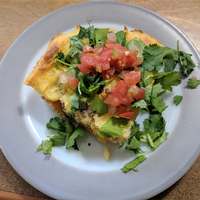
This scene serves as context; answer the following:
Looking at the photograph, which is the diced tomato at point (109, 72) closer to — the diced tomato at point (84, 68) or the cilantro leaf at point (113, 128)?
the diced tomato at point (84, 68)

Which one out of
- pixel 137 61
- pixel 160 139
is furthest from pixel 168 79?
pixel 160 139

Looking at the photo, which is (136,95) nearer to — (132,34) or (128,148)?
(128,148)

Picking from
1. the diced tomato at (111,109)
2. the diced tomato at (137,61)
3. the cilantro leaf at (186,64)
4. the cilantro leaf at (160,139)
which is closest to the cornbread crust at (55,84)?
the diced tomato at (111,109)

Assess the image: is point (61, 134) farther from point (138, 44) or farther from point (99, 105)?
point (138, 44)

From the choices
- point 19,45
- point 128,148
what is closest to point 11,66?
point 19,45

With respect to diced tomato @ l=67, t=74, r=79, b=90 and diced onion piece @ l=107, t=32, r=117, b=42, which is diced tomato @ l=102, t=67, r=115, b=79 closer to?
diced tomato @ l=67, t=74, r=79, b=90
